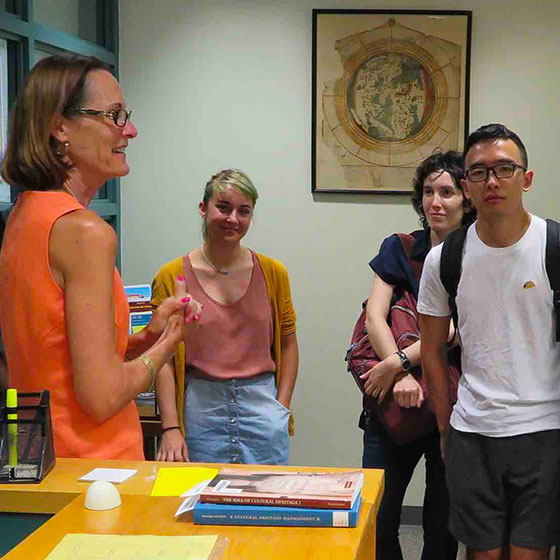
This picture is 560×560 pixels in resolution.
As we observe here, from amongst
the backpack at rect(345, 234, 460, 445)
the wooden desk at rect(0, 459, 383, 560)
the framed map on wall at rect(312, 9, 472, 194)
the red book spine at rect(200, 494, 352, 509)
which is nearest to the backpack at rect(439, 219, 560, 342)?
A: the backpack at rect(345, 234, 460, 445)

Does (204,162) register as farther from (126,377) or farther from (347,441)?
(126,377)

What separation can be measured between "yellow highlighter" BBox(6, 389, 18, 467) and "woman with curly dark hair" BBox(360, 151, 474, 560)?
134 centimetres

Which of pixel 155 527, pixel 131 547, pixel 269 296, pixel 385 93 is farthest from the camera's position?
pixel 385 93

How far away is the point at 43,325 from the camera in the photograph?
1.70 m

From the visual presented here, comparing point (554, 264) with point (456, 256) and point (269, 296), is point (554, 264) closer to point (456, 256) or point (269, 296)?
point (456, 256)

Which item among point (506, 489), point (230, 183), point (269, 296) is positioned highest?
point (230, 183)

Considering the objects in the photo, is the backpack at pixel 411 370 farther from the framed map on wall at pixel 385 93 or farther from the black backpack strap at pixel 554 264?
the framed map on wall at pixel 385 93

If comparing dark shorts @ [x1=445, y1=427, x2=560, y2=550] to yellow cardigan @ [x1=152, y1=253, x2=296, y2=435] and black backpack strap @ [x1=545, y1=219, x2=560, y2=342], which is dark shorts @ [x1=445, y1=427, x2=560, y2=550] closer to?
black backpack strap @ [x1=545, y1=219, x2=560, y2=342]

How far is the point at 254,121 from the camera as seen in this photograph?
408cm

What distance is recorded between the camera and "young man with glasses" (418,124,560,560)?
88.1 inches

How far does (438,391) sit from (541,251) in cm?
52

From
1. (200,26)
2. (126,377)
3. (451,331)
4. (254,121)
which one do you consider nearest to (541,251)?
(451,331)

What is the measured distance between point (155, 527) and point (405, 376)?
144 cm

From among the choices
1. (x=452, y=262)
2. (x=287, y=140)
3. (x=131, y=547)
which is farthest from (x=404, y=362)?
(x=287, y=140)
